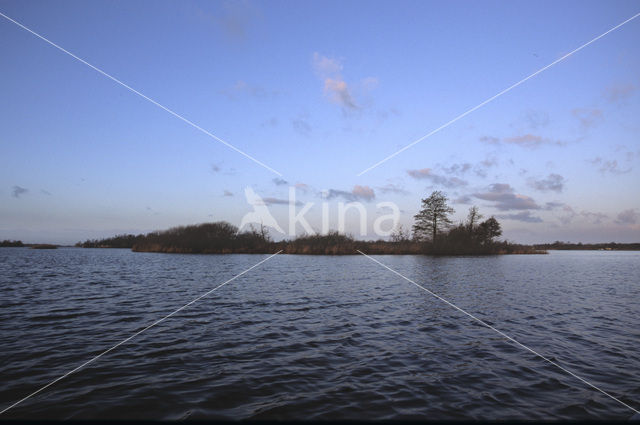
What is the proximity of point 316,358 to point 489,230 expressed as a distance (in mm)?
91329

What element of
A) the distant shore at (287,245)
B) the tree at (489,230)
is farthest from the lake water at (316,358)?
the tree at (489,230)

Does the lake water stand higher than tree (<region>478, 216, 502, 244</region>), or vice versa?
tree (<region>478, 216, 502, 244</region>)

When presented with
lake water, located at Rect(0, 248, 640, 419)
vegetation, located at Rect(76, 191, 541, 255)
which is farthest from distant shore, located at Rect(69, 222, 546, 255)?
lake water, located at Rect(0, 248, 640, 419)

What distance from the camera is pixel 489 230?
88.1 metres

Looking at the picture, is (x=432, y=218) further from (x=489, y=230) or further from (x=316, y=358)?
(x=316, y=358)

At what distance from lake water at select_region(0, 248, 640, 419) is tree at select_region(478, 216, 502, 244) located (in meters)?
68.9

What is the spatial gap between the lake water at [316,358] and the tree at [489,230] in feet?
226

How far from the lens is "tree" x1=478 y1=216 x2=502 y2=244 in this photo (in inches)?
3246

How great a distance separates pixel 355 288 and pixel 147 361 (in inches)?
612

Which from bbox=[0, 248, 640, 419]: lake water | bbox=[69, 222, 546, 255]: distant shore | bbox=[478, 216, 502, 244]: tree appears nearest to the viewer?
bbox=[0, 248, 640, 419]: lake water

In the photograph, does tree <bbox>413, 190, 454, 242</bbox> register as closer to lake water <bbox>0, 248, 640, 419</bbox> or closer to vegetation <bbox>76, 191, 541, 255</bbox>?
vegetation <bbox>76, 191, 541, 255</bbox>

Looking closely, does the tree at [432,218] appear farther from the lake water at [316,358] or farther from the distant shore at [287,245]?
the lake water at [316,358]

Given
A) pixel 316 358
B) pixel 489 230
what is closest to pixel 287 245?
pixel 489 230

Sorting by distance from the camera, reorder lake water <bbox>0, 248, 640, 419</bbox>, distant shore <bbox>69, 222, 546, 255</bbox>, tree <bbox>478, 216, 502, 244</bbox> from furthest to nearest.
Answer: tree <bbox>478, 216, 502, 244</bbox>, distant shore <bbox>69, 222, 546, 255</bbox>, lake water <bbox>0, 248, 640, 419</bbox>
